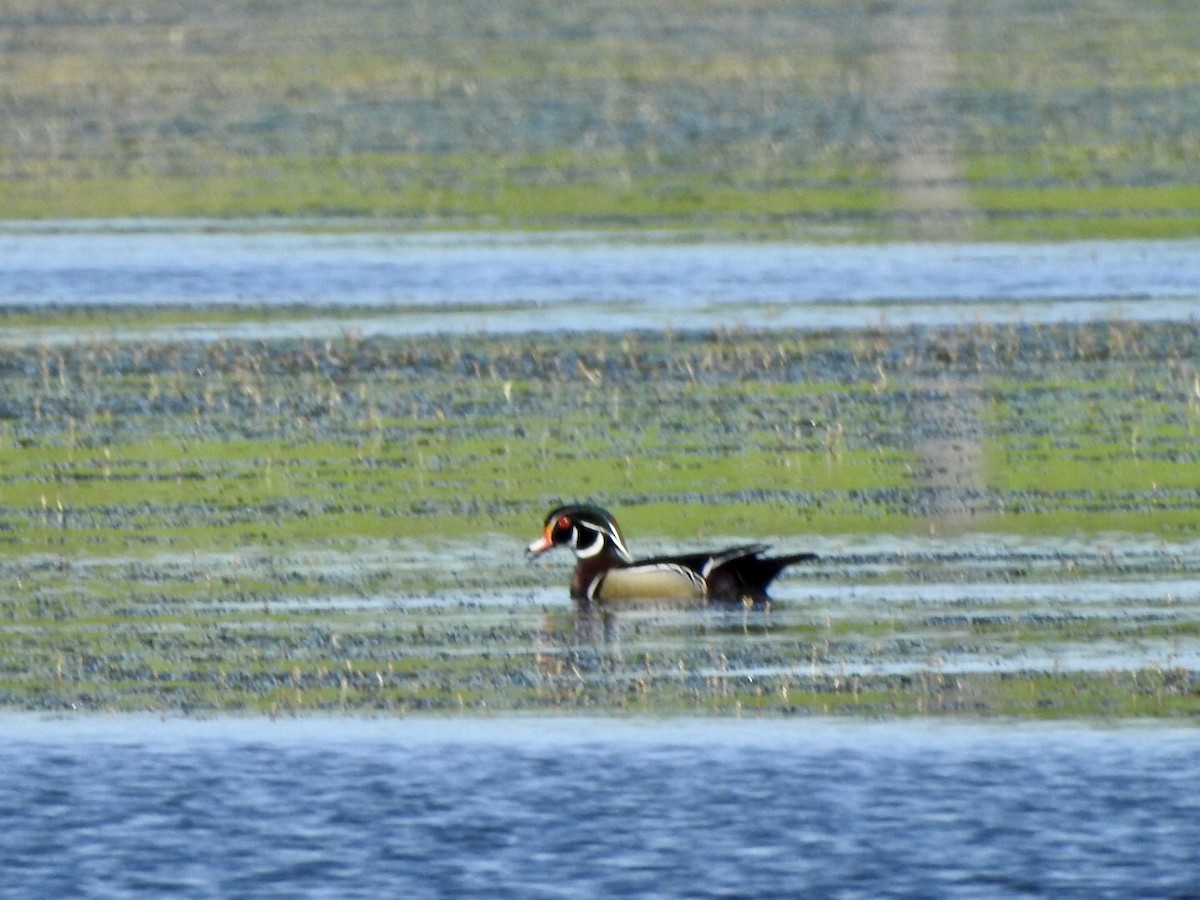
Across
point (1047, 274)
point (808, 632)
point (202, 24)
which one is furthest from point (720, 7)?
point (808, 632)

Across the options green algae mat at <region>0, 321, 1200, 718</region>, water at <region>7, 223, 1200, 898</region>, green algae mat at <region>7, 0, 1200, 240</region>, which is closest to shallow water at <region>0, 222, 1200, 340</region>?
green algae mat at <region>0, 321, 1200, 718</region>

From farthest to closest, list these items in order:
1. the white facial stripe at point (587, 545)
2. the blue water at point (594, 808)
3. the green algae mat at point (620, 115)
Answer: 1. the green algae mat at point (620, 115)
2. the white facial stripe at point (587, 545)
3. the blue water at point (594, 808)

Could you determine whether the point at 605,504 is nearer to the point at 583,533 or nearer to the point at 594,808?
the point at 583,533

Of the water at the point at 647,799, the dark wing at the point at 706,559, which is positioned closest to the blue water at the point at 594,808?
the water at the point at 647,799

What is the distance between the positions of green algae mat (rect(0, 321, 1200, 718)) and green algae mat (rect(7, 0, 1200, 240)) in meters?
7.38

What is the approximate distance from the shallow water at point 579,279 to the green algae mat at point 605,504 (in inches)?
41.5

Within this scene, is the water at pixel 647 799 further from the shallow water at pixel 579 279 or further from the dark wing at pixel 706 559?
the shallow water at pixel 579 279

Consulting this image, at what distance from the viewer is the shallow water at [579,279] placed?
20844 millimetres

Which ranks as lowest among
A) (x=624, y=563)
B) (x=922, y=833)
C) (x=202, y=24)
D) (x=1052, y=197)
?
(x=922, y=833)

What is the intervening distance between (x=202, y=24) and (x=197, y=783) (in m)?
35.1

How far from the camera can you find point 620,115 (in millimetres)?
34062

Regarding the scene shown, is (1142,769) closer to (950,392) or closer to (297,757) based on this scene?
(297,757)

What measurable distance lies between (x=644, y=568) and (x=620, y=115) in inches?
866

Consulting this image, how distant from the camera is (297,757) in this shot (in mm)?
9492
